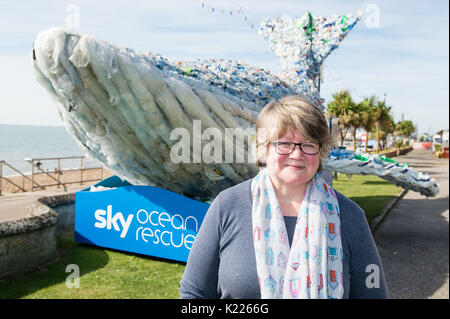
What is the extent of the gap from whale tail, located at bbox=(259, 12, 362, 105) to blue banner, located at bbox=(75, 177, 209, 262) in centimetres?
500

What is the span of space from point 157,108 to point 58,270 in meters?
2.97

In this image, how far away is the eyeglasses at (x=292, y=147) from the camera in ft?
5.88

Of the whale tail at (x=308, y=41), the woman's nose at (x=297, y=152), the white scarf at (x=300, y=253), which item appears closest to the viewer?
the white scarf at (x=300, y=253)

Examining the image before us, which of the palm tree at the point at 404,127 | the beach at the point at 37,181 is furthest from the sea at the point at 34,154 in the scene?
the palm tree at the point at 404,127

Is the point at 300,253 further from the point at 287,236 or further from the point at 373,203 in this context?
the point at 373,203

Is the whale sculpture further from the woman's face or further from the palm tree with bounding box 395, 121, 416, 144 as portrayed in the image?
the palm tree with bounding box 395, 121, 416, 144

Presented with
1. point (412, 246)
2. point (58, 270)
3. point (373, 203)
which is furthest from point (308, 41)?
point (58, 270)

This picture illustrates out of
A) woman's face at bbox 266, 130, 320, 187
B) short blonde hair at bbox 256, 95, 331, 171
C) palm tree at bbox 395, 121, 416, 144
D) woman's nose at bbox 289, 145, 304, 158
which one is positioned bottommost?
woman's face at bbox 266, 130, 320, 187

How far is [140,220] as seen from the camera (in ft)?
22.6

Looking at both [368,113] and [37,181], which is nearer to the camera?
[37,181]

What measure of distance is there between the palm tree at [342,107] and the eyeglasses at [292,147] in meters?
26.2

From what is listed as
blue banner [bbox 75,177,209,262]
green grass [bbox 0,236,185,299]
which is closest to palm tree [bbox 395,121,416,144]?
blue banner [bbox 75,177,209,262]

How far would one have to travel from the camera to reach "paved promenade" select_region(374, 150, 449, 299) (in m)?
6.04

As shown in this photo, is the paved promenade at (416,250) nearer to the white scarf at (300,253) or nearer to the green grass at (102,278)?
the green grass at (102,278)
